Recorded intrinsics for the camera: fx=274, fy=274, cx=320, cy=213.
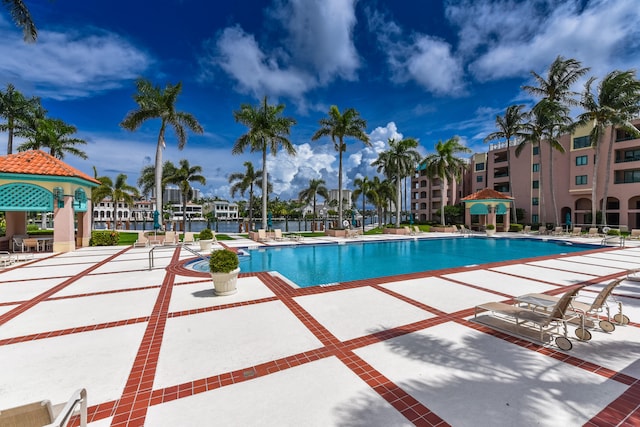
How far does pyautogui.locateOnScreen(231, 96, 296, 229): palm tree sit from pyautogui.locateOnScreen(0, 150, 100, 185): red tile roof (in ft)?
40.0

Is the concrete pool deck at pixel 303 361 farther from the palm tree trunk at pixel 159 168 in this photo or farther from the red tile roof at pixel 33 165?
the palm tree trunk at pixel 159 168

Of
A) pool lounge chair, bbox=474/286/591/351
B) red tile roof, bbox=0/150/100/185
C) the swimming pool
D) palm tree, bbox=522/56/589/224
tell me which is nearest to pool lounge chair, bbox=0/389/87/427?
pool lounge chair, bbox=474/286/591/351

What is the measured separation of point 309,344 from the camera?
5000 mm

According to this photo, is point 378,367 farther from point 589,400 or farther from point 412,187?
point 412,187

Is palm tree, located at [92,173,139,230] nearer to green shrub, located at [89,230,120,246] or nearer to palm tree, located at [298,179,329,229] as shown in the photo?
green shrub, located at [89,230,120,246]

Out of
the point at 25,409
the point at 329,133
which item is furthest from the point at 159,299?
the point at 329,133

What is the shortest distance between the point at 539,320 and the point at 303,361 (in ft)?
14.6

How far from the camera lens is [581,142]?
38.2m

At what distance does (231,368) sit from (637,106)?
43.3 metres

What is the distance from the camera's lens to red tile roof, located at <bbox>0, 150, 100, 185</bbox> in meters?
15.8

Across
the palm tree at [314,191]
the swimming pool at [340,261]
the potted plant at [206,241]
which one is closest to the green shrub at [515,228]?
the swimming pool at [340,261]

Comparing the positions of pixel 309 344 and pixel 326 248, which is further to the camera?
pixel 326 248

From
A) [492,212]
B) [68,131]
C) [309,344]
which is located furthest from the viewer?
[492,212]

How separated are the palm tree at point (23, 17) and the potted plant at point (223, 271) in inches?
577
